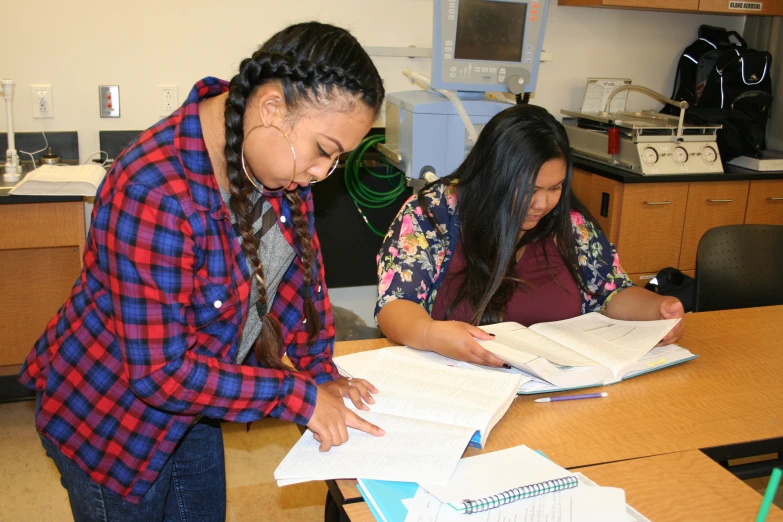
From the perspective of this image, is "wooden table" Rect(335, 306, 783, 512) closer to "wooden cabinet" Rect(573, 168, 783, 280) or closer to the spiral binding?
the spiral binding

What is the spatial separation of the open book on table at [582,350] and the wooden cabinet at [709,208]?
5.18 ft

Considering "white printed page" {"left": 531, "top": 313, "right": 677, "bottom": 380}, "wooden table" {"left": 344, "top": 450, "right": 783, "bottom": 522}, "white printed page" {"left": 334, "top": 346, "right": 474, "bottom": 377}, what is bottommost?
"wooden table" {"left": 344, "top": 450, "right": 783, "bottom": 522}

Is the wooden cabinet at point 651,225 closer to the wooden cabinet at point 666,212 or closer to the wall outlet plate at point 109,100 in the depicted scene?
the wooden cabinet at point 666,212

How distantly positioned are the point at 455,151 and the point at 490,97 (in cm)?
38

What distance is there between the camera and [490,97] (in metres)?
2.68

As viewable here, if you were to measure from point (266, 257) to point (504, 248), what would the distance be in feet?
2.24

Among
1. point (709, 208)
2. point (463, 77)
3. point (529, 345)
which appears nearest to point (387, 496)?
point (529, 345)

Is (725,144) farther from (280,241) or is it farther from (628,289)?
(280,241)

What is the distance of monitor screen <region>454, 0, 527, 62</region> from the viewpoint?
2.41 metres

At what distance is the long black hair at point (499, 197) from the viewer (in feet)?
5.32

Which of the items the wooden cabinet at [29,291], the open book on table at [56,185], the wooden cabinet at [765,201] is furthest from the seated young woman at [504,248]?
the wooden cabinet at [765,201]

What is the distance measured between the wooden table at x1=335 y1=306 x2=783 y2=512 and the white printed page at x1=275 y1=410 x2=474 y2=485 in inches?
1.4

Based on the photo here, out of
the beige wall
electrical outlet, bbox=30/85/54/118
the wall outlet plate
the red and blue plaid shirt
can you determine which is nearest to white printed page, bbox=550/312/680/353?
the red and blue plaid shirt

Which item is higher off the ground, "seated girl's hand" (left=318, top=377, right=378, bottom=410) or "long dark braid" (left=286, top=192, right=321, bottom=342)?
"long dark braid" (left=286, top=192, right=321, bottom=342)
